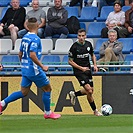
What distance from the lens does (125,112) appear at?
1427 centimetres

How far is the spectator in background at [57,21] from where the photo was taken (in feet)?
53.9

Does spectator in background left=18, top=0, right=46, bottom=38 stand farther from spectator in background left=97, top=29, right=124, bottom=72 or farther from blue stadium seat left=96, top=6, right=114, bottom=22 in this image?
spectator in background left=97, top=29, right=124, bottom=72

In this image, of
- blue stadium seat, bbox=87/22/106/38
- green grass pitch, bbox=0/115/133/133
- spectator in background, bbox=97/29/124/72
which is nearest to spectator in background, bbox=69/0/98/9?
blue stadium seat, bbox=87/22/106/38

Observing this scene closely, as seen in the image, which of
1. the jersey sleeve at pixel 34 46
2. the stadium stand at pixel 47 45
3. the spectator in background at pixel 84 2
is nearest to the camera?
the jersey sleeve at pixel 34 46

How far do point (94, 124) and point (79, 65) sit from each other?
286 centimetres

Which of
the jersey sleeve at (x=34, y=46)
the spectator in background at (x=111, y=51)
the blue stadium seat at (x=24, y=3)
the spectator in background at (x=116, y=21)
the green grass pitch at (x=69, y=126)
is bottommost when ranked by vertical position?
the green grass pitch at (x=69, y=126)

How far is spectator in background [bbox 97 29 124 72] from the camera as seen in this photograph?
47.9 ft

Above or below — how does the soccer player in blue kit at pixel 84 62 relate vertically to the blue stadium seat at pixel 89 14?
below

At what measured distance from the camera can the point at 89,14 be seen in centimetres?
1714

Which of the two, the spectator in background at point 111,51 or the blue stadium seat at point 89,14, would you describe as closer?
the spectator in background at point 111,51

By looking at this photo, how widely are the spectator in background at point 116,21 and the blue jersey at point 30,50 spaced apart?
539 centimetres

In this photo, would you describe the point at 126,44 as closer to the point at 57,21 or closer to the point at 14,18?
the point at 57,21

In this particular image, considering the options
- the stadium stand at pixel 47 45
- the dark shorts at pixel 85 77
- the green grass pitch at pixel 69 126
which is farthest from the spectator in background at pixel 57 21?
the green grass pitch at pixel 69 126

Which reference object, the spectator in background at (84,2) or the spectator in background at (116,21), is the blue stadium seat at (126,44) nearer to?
the spectator in background at (116,21)
